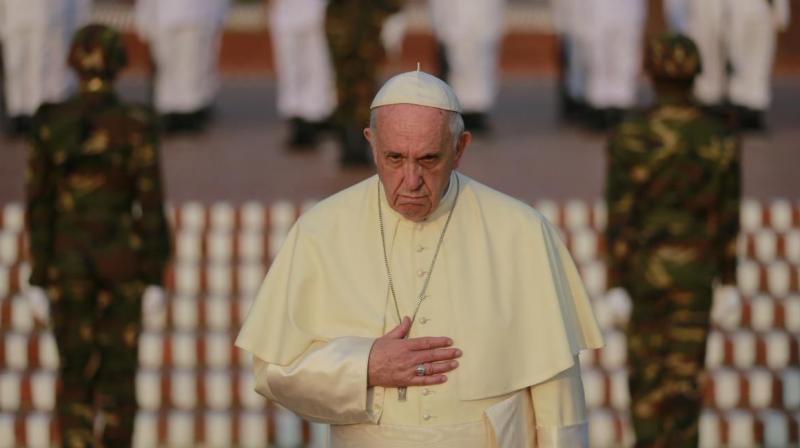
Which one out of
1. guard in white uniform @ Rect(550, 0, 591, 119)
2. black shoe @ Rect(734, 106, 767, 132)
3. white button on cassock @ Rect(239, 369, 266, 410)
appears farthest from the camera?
guard in white uniform @ Rect(550, 0, 591, 119)

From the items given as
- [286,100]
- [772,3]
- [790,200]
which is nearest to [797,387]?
[790,200]

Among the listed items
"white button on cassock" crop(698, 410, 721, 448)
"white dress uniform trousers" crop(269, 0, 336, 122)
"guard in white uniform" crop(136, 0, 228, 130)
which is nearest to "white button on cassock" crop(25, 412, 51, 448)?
"white button on cassock" crop(698, 410, 721, 448)

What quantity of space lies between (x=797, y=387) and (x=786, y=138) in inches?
144

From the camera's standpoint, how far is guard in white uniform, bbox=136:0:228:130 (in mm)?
13141

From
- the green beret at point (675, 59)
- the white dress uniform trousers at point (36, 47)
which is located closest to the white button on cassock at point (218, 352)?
the green beret at point (675, 59)

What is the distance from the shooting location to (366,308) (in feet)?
16.3

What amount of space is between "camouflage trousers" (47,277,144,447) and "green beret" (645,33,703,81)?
2.08m

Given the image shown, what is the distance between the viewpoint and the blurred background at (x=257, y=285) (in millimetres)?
9266

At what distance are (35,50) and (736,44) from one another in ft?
13.6

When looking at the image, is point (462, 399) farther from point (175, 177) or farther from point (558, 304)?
point (175, 177)

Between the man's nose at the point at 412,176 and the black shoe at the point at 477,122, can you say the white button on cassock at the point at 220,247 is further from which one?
the man's nose at the point at 412,176

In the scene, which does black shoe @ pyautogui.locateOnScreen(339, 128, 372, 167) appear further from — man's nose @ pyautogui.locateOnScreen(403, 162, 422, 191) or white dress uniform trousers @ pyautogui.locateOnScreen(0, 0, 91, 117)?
man's nose @ pyautogui.locateOnScreen(403, 162, 422, 191)

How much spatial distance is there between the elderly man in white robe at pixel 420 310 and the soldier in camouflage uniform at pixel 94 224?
2960 mm

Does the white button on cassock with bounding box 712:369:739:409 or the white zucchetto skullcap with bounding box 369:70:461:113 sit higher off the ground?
the white zucchetto skullcap with bounding box 369:70:461:113
